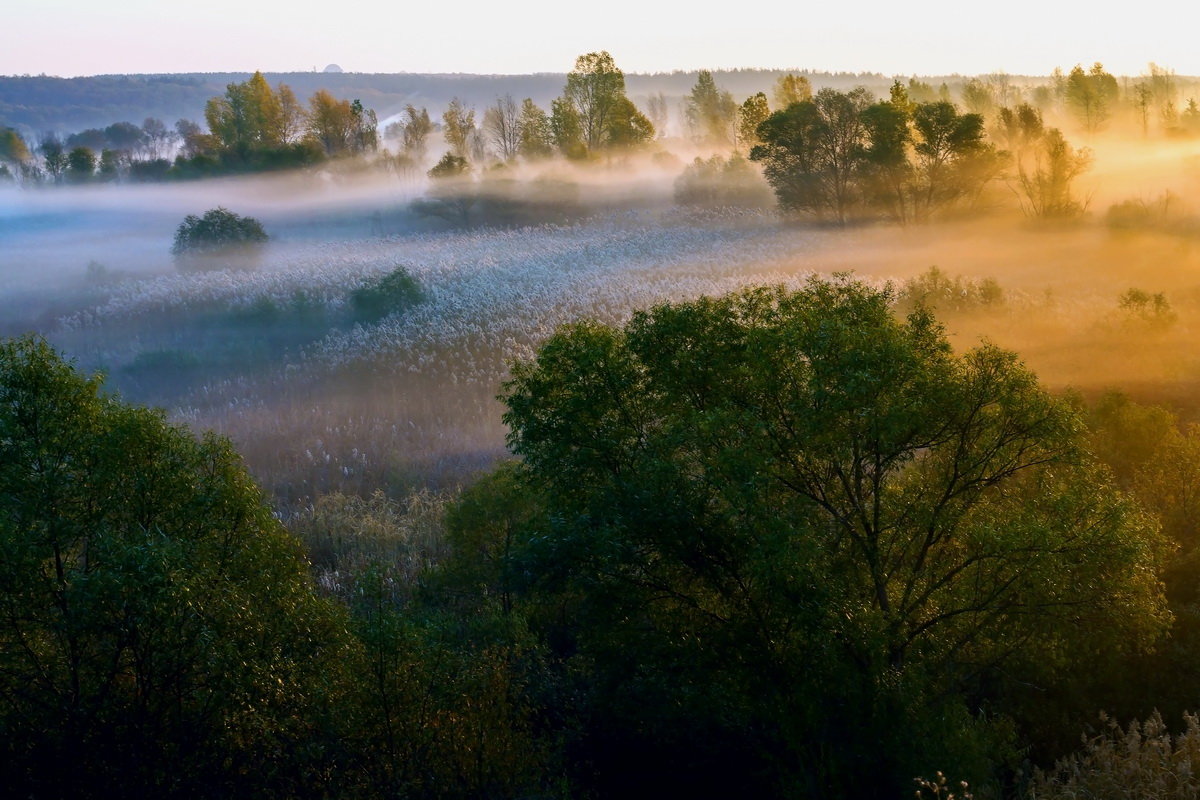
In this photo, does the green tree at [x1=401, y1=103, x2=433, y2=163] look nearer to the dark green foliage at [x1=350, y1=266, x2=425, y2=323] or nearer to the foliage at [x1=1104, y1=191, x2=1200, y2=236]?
the dark green foliage at [x1=350, y1=266, x2=425, y2=323]

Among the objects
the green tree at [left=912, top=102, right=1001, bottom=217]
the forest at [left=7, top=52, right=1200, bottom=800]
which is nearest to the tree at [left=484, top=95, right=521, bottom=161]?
the green tree at [left=912, top=102, right=1001, bottom=217]

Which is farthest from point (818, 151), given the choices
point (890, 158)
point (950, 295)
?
point (950, 295)

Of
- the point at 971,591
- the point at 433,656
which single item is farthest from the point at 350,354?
the point at 971,591

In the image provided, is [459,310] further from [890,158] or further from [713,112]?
[713,112]

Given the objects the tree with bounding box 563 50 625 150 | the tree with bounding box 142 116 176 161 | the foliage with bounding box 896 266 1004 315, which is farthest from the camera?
the tree with bounding box 142 116 176 161

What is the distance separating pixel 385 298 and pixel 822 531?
42715 mm

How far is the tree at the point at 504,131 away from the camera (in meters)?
116

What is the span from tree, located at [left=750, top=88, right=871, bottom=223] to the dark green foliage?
30.1 meters

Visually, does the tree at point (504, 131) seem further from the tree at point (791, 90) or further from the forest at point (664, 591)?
the forest at point (664, 591)

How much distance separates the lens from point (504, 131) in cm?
11631

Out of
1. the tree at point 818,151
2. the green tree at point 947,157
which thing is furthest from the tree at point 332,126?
the green tree at point 947,157

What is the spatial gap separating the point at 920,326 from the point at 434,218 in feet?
242

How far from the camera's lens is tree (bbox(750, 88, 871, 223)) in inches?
2788

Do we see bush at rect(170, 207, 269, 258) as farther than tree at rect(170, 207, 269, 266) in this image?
Yes
